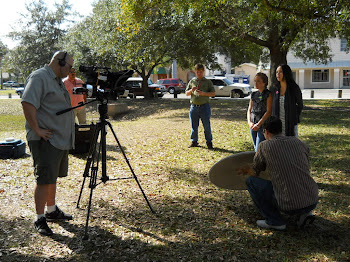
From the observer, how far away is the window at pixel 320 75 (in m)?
52.1

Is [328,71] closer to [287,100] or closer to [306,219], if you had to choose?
[287,100]

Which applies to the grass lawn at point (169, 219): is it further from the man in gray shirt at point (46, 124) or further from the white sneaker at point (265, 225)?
the man in gray shirt at point (46, 124)

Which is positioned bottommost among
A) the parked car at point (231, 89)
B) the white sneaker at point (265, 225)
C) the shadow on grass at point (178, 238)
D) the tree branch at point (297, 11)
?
the shadow on grass at point (178, 238)

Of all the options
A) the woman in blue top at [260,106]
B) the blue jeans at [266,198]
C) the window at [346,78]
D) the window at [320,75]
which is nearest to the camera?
the blue jeans at [266,198]

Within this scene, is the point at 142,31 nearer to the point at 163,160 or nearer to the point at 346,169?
the point at 163,160

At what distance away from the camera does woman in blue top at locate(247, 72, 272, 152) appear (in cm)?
604

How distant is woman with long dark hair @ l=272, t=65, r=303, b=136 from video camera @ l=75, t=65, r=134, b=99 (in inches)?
86.0

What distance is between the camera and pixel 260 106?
626cm

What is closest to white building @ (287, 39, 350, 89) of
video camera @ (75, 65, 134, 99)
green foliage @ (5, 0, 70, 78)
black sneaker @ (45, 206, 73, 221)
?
green foliage @ (5, 0, 70, 78)

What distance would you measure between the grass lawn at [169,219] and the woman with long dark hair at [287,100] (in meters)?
1.19

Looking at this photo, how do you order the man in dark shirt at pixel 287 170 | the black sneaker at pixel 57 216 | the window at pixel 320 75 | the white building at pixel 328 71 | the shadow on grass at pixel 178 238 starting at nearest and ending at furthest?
1. the shadow on grass at pixel 178 238
2. the man in dark shirt at pixel 287 170
3. the black sneaker at pixel 57 216
4. the white building at pixel 328 71
5. the window at pixel 320 75

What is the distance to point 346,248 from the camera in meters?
4.03

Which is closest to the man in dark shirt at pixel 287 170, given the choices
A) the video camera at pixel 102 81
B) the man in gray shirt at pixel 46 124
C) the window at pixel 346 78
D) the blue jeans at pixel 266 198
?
the blue jeans at pixel 266 198

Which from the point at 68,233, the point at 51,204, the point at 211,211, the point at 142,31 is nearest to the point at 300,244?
the point at 211,211
